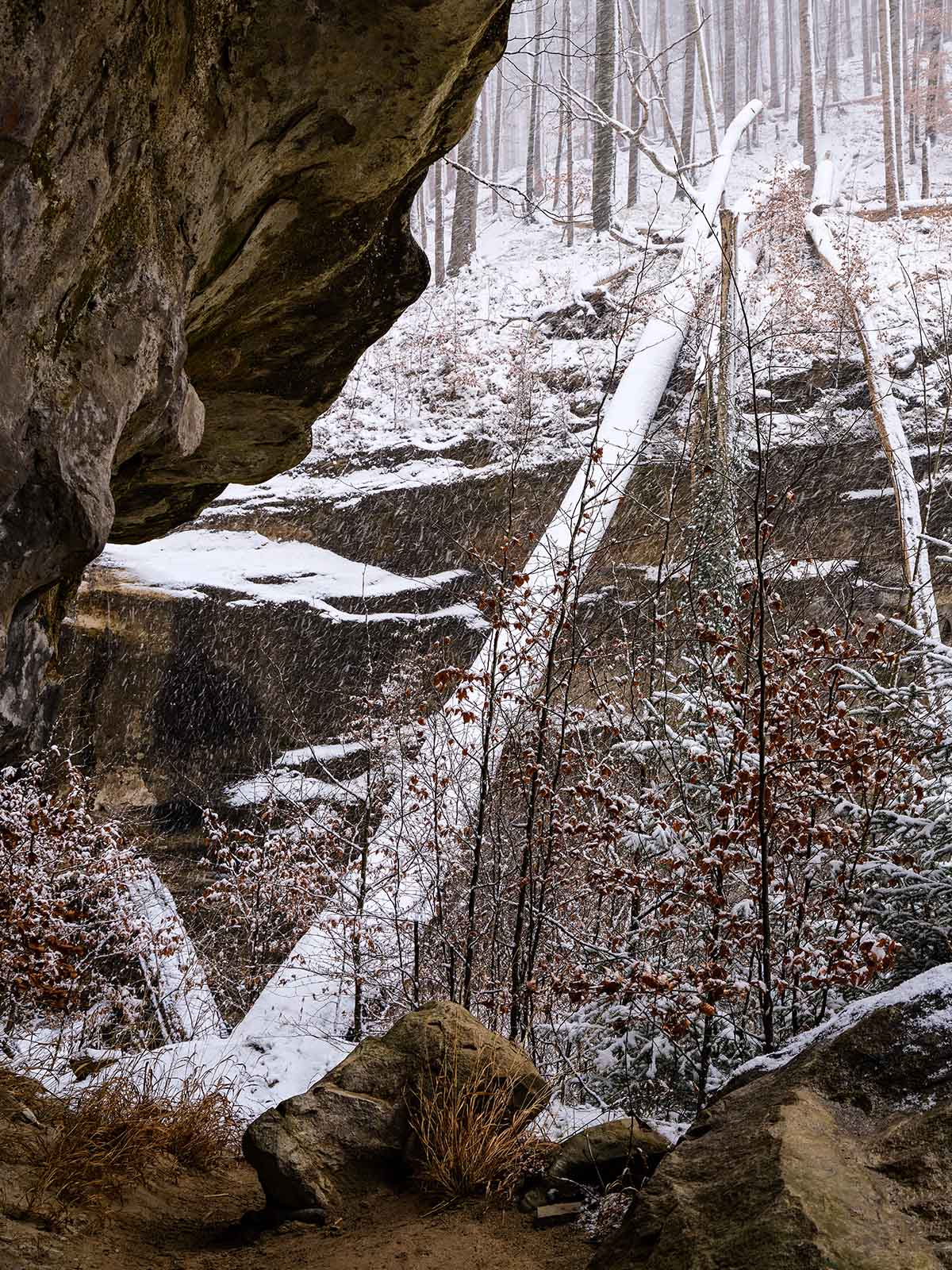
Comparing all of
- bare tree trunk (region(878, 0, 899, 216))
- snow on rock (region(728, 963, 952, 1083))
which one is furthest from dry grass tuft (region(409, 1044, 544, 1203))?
bare tree trunk (region(878, 0, 899, 216))

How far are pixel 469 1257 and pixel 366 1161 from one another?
725mm

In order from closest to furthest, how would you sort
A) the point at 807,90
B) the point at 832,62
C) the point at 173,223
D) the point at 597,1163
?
the point at 173,223
the point at 597,1163
the point at 807,90
the point at 832,62

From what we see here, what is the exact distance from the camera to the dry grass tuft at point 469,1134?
3.33 metres

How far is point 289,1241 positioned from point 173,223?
3381 mm

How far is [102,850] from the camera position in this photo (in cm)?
802

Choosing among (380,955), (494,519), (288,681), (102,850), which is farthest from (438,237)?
(380,955)

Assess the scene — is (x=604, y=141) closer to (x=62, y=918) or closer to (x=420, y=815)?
(x=420, y=815)

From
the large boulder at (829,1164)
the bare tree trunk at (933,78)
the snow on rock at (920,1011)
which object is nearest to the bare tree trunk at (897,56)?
the bare tree trunk at (933,78)

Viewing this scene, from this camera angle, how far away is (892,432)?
412 inches

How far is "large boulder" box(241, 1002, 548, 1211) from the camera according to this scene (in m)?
3.28

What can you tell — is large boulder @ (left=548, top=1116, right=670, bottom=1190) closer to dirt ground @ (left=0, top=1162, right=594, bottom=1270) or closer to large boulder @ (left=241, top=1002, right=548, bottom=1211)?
dirt ground @ (left=0, top=1162, right=594, bottom=1270)

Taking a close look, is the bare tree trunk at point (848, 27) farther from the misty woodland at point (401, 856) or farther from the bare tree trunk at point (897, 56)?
the misty woodland at point (401, 856)

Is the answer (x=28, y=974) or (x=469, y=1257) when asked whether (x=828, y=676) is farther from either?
(x=28, y=974)

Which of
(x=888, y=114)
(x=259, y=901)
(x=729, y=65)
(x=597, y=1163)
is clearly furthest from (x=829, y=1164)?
(x=729, y=65)
